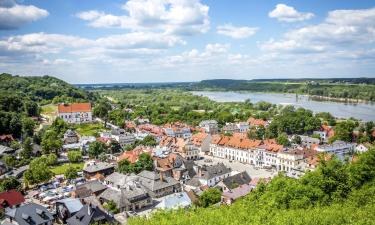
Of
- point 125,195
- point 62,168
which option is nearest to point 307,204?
point 125,195

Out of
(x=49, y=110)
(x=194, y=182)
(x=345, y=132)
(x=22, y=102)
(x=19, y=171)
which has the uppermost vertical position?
(x=22, y=102)

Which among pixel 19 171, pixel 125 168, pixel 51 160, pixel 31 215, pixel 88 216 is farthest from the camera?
pixel 51 160

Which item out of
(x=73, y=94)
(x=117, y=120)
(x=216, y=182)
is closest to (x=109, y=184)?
(x=216, y=182)

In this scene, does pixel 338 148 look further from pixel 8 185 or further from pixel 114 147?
pixel 8 185

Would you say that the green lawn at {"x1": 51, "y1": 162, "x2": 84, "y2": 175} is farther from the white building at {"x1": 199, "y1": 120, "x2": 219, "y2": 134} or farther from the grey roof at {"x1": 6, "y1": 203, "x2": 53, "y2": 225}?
the white building at {"x1": 199, "y1": 120, "x2": 219, "y2": 134}

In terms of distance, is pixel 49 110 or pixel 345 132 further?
pixel 49 110

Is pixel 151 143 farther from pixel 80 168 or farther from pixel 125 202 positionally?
pixel 125 202

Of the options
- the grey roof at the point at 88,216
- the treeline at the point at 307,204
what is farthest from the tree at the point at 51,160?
the treeline at the point at 307,204
